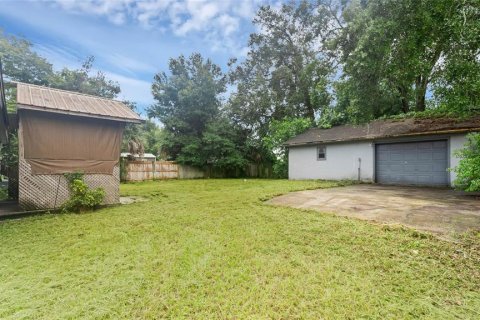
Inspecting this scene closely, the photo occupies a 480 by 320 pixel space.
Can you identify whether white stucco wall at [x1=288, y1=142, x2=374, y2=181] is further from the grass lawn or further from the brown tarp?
the brown tarp

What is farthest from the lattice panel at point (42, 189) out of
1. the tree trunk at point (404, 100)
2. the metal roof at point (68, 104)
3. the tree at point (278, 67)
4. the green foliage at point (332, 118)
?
the tree at point (278, 67)

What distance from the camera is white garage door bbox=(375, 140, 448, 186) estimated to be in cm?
997

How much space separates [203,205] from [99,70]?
17.6 metres

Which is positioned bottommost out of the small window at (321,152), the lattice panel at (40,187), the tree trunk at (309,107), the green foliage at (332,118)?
the lattice panel at (40,187)

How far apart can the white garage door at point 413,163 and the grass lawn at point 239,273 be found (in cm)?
812

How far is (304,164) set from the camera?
15.3 metres

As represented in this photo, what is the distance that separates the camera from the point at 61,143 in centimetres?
690

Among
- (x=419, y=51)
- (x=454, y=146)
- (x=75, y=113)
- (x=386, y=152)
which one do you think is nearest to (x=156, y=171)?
(x=75, y=113)

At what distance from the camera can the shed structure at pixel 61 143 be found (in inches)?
253

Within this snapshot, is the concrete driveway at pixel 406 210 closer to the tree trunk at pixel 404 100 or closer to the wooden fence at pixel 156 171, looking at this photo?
the tree trunk at pixel 404 100

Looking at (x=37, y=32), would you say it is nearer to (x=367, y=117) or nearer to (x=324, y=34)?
(x=367, y=117)

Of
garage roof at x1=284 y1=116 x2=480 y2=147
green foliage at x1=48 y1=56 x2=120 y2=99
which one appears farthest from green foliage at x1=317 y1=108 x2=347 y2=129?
green foliage at x1=48 y1=56 x2=120 y2=99

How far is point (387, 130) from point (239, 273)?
1192 cm

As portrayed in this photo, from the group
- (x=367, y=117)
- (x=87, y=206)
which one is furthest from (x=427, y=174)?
(x=87, y=206)
